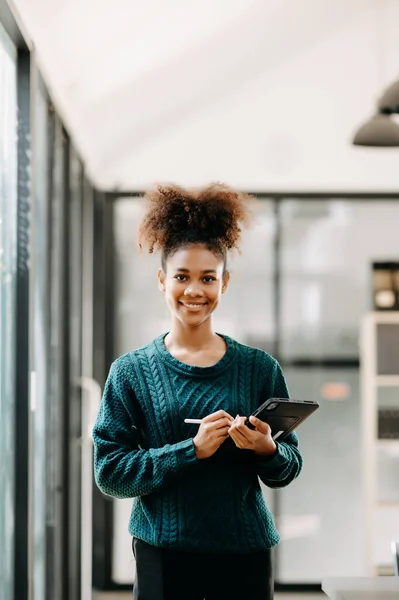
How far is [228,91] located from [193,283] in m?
3.13

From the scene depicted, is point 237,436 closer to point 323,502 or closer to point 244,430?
point 244,430

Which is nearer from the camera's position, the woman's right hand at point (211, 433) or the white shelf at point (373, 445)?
the woman's right hand at point (211, 433)

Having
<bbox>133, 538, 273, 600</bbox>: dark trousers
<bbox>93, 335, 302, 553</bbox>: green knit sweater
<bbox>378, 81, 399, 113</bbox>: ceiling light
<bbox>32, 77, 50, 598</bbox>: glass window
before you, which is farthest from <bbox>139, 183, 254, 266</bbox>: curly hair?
<bbox>32, 77, 50, 598</bbox>: glass window

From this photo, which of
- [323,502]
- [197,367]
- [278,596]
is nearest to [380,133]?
[197,367]

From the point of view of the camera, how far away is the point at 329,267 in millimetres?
4629

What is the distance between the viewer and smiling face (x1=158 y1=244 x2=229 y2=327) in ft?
5.22

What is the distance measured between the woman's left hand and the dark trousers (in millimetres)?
204

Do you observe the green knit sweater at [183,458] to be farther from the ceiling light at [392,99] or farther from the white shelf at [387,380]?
the white shelf at [387,380]

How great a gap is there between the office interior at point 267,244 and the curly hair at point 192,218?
4.79 feet

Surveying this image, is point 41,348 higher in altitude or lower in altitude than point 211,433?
higher

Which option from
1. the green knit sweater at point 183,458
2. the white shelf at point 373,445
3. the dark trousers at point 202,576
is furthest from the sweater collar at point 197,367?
the white shelf at point 373,445

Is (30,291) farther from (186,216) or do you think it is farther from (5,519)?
(186,216)

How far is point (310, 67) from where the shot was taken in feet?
14.7

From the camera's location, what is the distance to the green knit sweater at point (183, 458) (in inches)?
59.4
